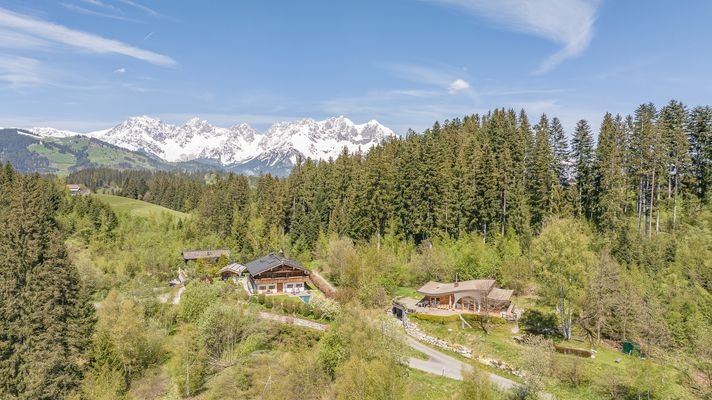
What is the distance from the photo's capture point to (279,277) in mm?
70688

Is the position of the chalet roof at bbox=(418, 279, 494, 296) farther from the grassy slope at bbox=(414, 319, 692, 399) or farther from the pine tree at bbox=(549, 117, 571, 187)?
the pine tree at bbox=(549, 117, 571, 187)

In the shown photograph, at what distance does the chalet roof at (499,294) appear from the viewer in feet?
163

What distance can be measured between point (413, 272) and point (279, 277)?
22.1m

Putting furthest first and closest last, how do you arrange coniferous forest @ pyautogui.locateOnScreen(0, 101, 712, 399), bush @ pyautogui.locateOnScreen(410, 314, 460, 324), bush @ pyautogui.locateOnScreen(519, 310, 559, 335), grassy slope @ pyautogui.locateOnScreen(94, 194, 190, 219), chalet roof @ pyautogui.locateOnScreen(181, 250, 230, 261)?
grassy slope @ pyautogui.locateOnScreen(94, 194, 190, 219) → chalet roof @ pyautogui.locateOnScreen(181, 250, 230, 261) → bush @ pyautogui.locateOnScreen(410, 314, 460, 324) → bush @ pyautogui.locateOnScreen(519, 310, 559, 335) → coniferous forest @ pyautogui.locateOnScreen(0, 101, 712, 399)

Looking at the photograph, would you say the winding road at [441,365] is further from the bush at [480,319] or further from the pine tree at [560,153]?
the pine tree at [560,153]

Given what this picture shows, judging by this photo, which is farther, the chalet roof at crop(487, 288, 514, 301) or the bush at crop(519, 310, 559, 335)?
the chalet roof at crop(487, 288, 514, 301)

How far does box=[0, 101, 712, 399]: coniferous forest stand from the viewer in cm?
3281

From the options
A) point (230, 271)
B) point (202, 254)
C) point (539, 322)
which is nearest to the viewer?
point (539, 322)

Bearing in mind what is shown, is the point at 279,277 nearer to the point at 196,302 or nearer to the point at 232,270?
the point at 232,270

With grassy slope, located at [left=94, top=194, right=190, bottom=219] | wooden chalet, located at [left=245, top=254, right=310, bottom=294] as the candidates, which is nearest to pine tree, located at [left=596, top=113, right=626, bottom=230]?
wooden chalet, located at [left=245, top=254, right=310, bottom=294]

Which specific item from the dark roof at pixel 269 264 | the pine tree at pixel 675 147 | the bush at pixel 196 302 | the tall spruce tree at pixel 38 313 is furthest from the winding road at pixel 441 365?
the pine tree at pixel 675 147

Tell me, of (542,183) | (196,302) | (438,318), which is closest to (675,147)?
(542,183)

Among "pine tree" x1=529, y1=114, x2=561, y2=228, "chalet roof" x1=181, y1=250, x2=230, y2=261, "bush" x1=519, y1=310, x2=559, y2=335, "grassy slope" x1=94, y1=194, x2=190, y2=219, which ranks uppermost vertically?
"pine tree" x1=529, y1=114, x2=561, y2=228

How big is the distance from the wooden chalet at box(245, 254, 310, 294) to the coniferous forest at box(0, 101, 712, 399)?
6.00 m
